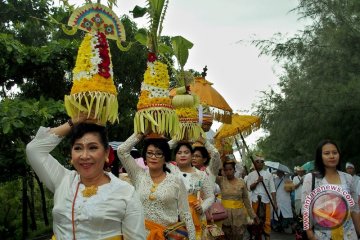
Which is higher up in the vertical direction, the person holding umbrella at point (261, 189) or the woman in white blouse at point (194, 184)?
the woman in white blouse at point (194, 184)

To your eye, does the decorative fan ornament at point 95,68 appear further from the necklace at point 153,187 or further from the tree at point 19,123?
the necklace at point 153,187

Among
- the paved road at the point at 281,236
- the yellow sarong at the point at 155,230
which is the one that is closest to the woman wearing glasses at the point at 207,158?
the yellow sarong at the point at 155,230

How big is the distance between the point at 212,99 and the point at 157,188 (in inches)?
174

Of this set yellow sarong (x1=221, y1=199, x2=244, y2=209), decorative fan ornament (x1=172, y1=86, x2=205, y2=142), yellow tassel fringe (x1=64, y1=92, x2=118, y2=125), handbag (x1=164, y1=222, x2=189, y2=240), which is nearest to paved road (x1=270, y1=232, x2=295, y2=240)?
yellow sarong (x1=221, y1=199, x2=244, y2=209)

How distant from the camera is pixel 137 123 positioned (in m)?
6.12

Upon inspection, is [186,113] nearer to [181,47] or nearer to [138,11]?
[181,47]

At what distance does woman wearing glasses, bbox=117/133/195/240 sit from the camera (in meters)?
5.94

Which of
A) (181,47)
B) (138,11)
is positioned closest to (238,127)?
(181,47)

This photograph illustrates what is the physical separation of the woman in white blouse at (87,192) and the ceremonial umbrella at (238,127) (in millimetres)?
9198

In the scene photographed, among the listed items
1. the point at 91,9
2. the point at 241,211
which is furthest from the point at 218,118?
the point at 91,9

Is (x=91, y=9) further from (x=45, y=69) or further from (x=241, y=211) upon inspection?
(x=241, y=211)

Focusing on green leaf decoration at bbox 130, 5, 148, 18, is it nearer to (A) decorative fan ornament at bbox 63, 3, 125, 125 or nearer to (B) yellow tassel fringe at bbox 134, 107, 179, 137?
(A) decorative fan ornament at bbox 63, 3, 125, 125

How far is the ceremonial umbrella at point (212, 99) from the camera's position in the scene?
1022cm

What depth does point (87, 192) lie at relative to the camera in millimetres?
3525
